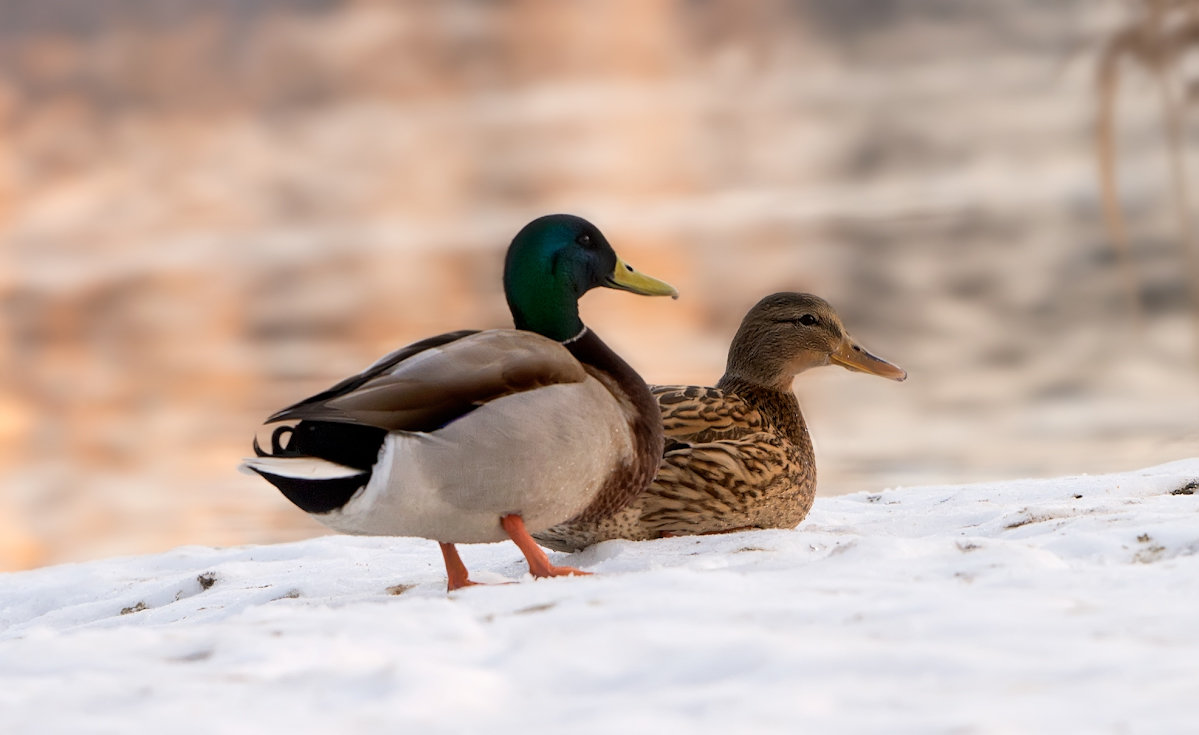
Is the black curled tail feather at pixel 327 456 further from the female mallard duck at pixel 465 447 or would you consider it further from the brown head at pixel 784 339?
the brown head at pixel 784 339

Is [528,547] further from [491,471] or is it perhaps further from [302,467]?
[302,467]

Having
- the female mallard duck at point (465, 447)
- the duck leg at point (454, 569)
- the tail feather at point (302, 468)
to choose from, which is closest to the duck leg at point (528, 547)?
the female mallard duck at point (465, 447)

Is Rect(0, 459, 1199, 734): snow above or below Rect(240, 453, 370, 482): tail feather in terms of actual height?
below

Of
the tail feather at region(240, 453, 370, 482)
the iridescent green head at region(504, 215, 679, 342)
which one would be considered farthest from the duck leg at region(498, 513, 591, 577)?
the iridescent green head at region(504, 215, 679, 342)

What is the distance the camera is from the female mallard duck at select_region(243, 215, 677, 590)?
4.09 m

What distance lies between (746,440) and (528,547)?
1.34 metres

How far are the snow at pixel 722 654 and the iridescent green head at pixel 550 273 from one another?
1123mm

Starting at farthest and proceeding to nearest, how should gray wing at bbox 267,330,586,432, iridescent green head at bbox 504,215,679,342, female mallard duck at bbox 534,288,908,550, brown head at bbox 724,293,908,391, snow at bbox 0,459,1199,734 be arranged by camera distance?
brown head at bbox 724,293,908,391
female mallard duck at bbox 534,288,908,550
iridescent green head at bbox 504,215,679,342
gray wing at bbox 267,330,586,432
snow at bbox 0,459,1199,734

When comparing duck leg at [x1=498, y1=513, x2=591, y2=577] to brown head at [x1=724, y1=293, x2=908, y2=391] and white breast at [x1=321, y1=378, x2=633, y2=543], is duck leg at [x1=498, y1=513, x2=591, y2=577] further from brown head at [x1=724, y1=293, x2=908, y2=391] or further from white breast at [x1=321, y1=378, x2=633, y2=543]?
brown head at [x1=724, y1=293, x2=908, y2=391]

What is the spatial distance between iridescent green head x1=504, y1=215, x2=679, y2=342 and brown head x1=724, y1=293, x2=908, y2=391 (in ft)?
3.91

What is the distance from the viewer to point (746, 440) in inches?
209

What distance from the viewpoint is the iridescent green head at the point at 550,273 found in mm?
4863

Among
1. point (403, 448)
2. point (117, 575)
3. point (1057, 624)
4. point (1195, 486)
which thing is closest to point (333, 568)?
point (117, 575)

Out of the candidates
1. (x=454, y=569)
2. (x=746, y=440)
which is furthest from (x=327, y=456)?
(x=746, y=440)
